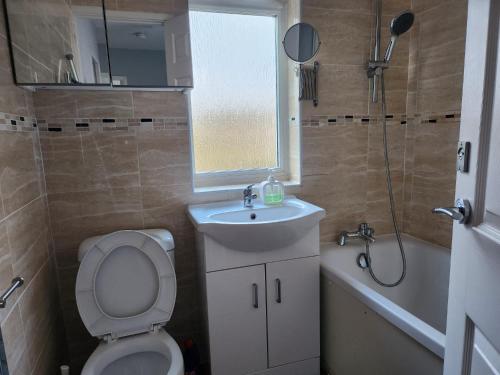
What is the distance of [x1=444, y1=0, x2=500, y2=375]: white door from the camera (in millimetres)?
665

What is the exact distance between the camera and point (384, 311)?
133 centimetres

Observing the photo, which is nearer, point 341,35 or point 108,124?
point 108,124

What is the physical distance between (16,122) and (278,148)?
1.31m

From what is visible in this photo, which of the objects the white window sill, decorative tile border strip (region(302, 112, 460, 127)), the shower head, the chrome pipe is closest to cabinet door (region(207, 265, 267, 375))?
the white window sill

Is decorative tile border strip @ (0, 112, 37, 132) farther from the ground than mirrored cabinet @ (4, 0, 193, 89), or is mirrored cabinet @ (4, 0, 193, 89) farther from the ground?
mirrored cabinet @ (4, 0, 193, 89)

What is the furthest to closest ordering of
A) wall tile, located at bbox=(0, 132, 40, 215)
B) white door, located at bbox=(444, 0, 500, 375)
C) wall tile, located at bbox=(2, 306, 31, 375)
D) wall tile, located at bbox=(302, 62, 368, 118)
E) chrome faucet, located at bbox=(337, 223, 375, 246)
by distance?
1. chrome faucet, located at bbox=(337, 223, 375, 246)
2. wall tile, located at bbox=(302, 62, 368, 118)
3. wall tile, located at bbox=(0, 132, 40, 215)
4. wall tile, located at bbox=(2, 306, 31, 375)
5. white door, located at bbox=(444, 0, 500, 375)

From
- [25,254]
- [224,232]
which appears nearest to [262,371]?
[224,232]

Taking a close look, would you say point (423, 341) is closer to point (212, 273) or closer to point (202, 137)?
point (212, 273)

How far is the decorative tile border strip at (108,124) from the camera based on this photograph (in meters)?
1.58

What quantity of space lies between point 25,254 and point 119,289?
384 mm

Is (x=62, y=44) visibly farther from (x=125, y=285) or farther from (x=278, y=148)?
(x=278, y=148)

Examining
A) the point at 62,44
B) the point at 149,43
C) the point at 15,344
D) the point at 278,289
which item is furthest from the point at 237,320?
the point at 62,44

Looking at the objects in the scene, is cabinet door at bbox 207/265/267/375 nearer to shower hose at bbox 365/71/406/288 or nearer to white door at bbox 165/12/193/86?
shower hose at bbox 365/71/406/288

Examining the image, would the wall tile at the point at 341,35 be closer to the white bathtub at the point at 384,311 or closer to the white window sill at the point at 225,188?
the white window sill at the point at 225,188
